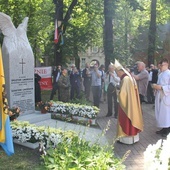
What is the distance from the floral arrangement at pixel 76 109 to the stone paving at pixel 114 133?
44cm

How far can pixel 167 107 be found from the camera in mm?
8164

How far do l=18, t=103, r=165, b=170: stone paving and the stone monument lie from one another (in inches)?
22.6

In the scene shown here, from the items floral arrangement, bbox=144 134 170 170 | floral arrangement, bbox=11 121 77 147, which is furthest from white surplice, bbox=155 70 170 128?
floral arrangement, bbox=144 134 170 170

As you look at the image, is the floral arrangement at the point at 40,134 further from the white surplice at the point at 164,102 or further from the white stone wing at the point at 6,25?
the white stone wing at the point at 6,25

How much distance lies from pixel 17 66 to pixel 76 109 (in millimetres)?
2355

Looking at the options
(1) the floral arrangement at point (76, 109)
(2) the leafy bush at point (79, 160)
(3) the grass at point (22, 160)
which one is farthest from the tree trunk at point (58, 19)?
(2) the leafy bush at point (79, 160)

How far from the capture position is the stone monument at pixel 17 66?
9.33 meters

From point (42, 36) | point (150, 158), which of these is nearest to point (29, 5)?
point (42, 36)

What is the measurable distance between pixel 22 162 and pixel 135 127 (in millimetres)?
2828

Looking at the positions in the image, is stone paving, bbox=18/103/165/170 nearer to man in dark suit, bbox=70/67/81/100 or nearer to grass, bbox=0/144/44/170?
grass, bbox=0/144/44/170

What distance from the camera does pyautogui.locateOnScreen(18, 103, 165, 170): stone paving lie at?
593 cm

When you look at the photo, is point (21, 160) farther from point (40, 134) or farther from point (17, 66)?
point (17, 66)

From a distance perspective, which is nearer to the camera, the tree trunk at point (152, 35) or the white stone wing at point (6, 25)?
the white stone wing at point (6, 25)

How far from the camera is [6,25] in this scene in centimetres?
968
